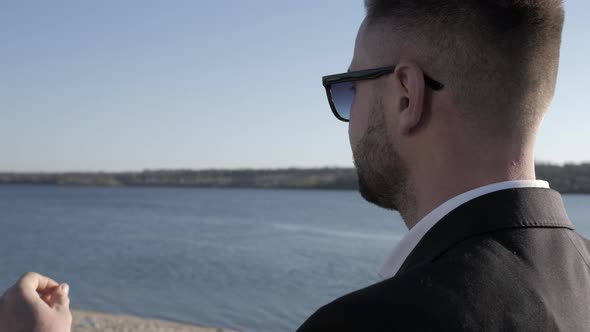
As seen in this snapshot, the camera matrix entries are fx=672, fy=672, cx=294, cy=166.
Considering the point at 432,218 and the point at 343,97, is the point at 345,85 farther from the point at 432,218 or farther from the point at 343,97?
the point at 432,218

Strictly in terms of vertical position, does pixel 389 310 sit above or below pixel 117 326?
above

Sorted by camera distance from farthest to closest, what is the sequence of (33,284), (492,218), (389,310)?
1. (33,284)
2. (492,218)
3. (389,310)

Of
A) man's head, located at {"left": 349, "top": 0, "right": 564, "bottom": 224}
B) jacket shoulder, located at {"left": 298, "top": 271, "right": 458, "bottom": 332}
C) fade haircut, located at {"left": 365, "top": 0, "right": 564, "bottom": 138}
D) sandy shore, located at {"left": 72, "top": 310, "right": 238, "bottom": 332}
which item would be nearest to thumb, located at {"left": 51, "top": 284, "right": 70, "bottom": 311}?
jacket shoulder, located at {"left": 298, "top": 271, "right": 458, "bottom": 332}

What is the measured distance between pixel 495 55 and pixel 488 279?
49 cm

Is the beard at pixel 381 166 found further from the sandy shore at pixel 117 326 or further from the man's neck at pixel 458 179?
the sandy shore at pixel 117 326

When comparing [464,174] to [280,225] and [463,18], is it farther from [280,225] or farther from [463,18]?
[280,225]

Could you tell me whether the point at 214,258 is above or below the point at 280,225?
above

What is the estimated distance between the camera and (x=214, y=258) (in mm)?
33750

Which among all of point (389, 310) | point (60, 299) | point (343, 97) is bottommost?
point (60, 299)

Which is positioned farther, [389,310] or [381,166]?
[381,166]

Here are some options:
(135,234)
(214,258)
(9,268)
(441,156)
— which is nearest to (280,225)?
(135,234)

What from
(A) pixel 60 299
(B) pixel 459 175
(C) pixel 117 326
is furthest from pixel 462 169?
(C) pixel 117 326

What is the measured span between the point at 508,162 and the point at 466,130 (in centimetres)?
10

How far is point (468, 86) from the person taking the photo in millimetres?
1318
